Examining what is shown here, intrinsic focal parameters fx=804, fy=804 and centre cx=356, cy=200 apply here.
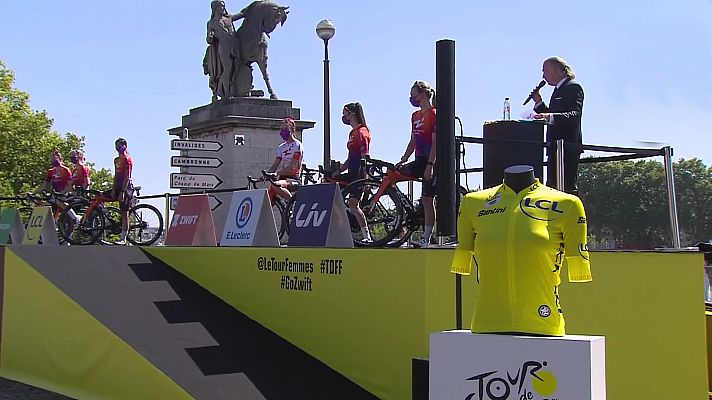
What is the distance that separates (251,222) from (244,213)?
285 mm

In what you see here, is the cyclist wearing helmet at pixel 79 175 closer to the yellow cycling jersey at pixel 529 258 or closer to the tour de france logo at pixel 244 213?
the tour de france logo at pixel 244 213

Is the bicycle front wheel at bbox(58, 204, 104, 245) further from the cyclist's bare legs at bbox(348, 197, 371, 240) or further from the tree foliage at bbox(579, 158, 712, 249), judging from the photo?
the tree foliage at bbox(579, 158, 712, 249)

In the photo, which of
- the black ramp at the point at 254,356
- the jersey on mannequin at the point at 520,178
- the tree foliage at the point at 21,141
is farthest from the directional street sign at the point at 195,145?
the tree foliage at the point at 21,141


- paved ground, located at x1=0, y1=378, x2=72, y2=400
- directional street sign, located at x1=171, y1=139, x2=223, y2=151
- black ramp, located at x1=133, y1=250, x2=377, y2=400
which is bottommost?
paved ground, located at x1=0, y1=378, x2=72, y2=400

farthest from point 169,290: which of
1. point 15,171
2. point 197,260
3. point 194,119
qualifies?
point 15,171

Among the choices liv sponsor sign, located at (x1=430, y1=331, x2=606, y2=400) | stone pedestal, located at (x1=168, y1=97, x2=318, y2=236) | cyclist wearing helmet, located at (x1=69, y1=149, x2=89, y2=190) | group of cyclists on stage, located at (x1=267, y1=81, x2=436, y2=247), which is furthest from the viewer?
stone pedestal, located at (x1=168, y1=97, x2=318, y2=236)

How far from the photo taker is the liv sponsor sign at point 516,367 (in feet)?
13.7

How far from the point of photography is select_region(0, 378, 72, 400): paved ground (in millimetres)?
8438

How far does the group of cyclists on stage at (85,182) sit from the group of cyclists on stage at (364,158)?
11.9ft

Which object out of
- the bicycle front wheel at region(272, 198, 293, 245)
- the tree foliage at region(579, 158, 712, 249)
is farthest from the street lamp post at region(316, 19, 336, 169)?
the tree foliage at region(579, 158, 712, 249)

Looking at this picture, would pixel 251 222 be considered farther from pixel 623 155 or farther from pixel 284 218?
pixel 623 155

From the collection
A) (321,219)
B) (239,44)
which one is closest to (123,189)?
(239,44)

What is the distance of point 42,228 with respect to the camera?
1382 cm

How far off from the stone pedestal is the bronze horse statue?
1.88ft
